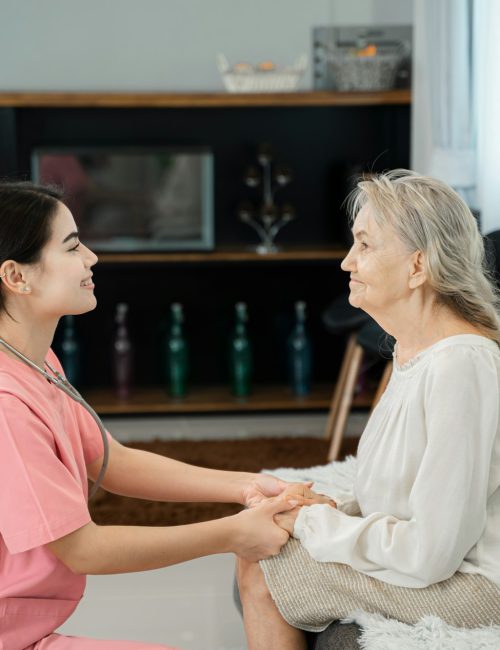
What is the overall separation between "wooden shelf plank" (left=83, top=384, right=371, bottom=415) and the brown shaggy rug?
1.34 ft

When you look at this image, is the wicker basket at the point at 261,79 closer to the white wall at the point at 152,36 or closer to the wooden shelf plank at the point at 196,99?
the wooden shelf plank at the point at 196,99

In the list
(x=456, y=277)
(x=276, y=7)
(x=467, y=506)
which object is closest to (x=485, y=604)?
(x=467, y=506)

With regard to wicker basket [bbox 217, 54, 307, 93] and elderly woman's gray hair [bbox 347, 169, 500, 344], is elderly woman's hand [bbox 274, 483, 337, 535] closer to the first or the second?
elderly woman's gray hair [bbox 347, 169, 500, 344]

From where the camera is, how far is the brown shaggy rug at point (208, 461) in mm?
3242

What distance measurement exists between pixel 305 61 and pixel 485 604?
3407 mm

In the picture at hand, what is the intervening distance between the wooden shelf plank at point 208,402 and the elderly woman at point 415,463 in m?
2.85

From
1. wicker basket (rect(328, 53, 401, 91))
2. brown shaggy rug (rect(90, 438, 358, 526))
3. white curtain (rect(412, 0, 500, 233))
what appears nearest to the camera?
brown shaggy rug (rect(90, 438, 358, 526))

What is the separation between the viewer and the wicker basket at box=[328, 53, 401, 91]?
451 centimetres

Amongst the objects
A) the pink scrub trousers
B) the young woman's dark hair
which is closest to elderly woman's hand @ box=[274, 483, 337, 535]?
the pink scrub trousers

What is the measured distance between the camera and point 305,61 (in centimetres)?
457

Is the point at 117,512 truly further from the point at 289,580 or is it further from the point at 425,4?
the point at 425,4

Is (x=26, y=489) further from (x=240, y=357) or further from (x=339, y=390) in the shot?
(x=240, y=357)

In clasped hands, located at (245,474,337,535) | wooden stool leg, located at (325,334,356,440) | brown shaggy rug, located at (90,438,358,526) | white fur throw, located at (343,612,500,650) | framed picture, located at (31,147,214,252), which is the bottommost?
brown shaggy rug, located at (90,438,358,526)

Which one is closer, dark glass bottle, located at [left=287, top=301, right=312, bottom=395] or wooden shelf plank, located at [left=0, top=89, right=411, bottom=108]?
wooden shelf plank, located at [left=0, top=89, right=411, bottom=108]
